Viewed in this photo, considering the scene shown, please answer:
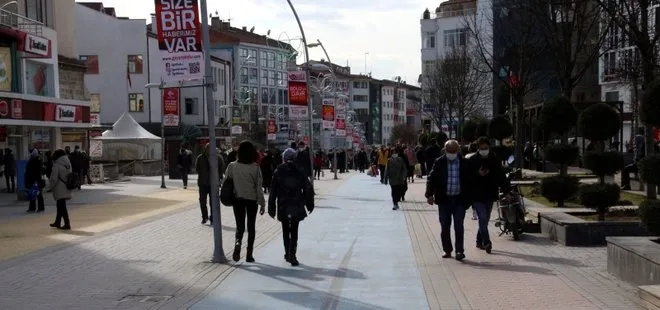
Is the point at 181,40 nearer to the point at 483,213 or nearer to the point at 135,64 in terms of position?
the point at 483,213

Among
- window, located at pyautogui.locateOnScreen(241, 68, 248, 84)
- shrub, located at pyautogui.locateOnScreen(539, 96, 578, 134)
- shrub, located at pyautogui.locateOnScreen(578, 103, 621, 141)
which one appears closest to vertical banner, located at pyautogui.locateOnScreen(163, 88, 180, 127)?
shrub, located at pyautogui.locateOnScreen(539, 96, 578, 134)

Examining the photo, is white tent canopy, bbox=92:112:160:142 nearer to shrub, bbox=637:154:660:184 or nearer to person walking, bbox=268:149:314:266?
person walking, bbox=268:149:314:266

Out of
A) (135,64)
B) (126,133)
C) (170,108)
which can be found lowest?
(126,133)

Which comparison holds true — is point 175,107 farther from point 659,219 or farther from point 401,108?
point 401,108

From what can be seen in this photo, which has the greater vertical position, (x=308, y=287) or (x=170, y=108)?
(x=170, y=108)

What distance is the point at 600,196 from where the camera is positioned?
45.0 feet

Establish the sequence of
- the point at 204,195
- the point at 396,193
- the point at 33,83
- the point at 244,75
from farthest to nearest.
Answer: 1. the point at 244,75
2. the point at 33,83
3. the point at 396,193
4. the point at 204,195

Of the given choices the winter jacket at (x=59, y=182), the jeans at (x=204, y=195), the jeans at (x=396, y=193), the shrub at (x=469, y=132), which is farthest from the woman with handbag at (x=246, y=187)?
the shrub at (x=469, y=132)

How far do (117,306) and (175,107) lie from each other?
2941cm

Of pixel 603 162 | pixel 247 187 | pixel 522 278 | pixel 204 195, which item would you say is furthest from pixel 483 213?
pixel 204 195

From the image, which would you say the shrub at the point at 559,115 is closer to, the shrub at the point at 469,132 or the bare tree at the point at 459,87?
the shrub at the point at 469,132

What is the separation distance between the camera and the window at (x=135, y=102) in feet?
232

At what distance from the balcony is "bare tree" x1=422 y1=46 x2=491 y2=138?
74.0 ft

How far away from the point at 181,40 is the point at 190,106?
65463 millimetres
